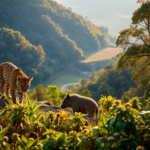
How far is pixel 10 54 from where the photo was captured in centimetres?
7775

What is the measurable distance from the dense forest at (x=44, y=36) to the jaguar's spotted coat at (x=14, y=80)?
72497mm

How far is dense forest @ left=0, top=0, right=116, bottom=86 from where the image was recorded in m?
81.4

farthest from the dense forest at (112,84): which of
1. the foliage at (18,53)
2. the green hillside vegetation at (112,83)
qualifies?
the foliage at (18,53)

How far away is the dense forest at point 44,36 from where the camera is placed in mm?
81375

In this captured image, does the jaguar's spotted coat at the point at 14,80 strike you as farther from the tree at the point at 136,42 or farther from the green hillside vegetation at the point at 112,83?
the green hillside vegetation at the point at 112,83

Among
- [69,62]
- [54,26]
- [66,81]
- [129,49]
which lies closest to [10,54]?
[66,81]

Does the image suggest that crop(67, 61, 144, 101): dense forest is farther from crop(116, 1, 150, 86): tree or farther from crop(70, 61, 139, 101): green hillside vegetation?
crop(116, 1, 150, 86): tree

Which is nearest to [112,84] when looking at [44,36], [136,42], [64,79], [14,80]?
[136,42]

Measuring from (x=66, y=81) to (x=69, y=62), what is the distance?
82.0ft

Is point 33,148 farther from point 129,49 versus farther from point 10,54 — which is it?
point 10,54

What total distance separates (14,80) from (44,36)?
118 m

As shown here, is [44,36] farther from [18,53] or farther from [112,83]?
[112,83]

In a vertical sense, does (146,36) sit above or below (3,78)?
above

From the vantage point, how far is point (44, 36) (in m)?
119
